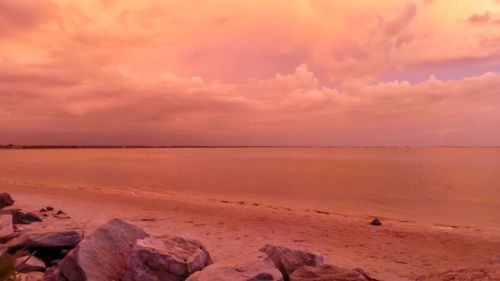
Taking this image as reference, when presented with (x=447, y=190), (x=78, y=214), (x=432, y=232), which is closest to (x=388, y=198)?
(x=447, y=190)

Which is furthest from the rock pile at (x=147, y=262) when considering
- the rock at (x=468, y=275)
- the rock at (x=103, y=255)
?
the rock at (x=468, y=275)

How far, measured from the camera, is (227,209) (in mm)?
19078

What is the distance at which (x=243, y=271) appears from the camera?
6090 mm

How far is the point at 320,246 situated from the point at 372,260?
1875 mm

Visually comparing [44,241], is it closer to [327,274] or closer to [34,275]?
[34,275]

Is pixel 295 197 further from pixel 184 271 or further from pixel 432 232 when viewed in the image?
pixel 184 271

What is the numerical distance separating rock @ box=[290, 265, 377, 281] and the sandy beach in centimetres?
173

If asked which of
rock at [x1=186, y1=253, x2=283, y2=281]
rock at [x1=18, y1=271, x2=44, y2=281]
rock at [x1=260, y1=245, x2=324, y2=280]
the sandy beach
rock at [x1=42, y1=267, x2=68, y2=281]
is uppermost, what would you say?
rock at [x1=186, y1=253, x2=283, y2=281]

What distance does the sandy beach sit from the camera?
10.2m

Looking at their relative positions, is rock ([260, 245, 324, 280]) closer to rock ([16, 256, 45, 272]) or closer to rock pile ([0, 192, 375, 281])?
rock pile ([0, 192, 375, 281])

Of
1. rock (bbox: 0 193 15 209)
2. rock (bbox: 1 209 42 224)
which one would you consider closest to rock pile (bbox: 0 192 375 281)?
rock (bbox: 1 209 42 224)

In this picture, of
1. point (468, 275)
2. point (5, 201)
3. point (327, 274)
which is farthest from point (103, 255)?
point (5, 201)

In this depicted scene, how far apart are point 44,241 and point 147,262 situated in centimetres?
275

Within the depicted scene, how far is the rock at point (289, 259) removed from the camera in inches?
282
